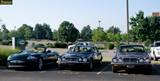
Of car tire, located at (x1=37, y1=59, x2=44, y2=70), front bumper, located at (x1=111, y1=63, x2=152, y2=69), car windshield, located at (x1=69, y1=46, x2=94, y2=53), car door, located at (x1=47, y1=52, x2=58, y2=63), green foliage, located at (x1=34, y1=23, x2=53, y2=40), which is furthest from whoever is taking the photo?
green foliage, located at (x1=34, y1=23, x2=53, y2=40)

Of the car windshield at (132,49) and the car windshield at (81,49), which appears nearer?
the car windshield at (132,49)

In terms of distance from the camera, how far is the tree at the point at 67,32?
84.9m

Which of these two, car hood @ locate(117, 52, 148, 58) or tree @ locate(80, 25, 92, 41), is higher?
tree @ locate(80, 25, 92, 41)

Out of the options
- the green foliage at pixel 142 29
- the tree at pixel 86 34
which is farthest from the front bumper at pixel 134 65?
the tree at pixel 86 34

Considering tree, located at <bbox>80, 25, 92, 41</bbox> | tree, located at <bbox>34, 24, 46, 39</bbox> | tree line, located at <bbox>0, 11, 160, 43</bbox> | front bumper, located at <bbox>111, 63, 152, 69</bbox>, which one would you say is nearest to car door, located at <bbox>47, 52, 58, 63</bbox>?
front bumper, located at <bbox>111, 63, 152, 69</bbox>

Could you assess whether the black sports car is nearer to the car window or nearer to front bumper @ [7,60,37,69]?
front bumper @ [7,60,37,69]

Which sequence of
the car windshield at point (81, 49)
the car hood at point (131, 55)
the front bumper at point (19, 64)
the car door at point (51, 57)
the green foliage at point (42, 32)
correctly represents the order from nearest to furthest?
the car hood at point (131, 55) → the front bumper at point (19, 64) → the car windshield at point (81, 49) → the car door at point (51, 57) → the green foliage at point (42, 32)

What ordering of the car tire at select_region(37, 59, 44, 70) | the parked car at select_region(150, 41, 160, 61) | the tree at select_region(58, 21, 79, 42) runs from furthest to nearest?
the tree at select_region(58, 21, 79, 42), the parked car at select_region(150, 41, 160, 61), the car tire at select_region(37, 59, 44, 70)

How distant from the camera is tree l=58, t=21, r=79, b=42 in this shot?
84875 millimetres

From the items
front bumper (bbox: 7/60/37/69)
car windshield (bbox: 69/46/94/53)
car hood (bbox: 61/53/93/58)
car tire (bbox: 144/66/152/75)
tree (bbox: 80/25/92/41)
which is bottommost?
car tire (bbox: 144/66/152/75)

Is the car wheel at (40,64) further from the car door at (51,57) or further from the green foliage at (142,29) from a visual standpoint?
the green foliage at (142,29)

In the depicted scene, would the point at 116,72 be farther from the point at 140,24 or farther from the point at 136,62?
the point at 140,24

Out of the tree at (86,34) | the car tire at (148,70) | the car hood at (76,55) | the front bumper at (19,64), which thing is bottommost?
the car tire at (148,70)

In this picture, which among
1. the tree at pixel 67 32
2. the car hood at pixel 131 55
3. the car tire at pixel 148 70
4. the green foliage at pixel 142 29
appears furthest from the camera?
the tree at pixel 67 32
